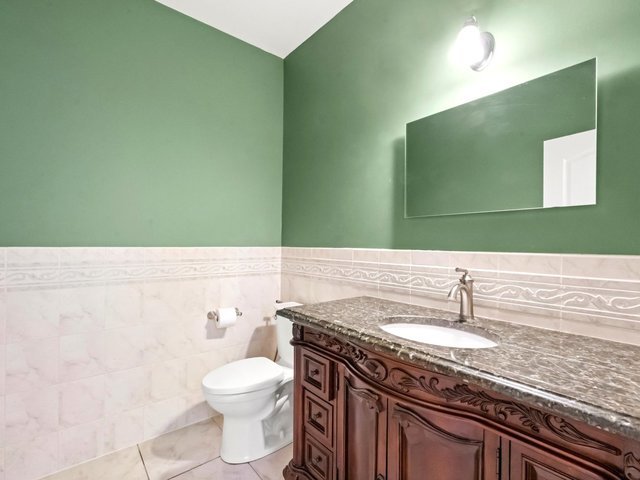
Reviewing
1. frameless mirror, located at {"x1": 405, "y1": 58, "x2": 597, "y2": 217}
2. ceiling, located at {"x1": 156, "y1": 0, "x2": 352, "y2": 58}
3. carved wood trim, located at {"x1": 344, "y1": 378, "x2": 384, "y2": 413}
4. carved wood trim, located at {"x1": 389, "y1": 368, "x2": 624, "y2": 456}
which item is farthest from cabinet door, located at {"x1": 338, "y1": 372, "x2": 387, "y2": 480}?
ceiling, located at {"x1": 156, "y1": 0, "x2": 352, "y2": 58}

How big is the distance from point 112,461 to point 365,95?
2.56m

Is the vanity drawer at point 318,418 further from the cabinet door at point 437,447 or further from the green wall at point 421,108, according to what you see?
the green wall at point 421,108

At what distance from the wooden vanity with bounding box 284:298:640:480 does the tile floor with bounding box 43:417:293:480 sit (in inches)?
12.5

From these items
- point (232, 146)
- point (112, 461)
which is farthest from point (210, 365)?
point (232, 146)

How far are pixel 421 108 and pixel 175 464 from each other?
7.63 feet

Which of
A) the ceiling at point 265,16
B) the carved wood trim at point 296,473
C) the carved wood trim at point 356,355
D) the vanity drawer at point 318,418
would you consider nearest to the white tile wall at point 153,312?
the carved wood trim at point 356,355

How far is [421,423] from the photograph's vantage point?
897 mm

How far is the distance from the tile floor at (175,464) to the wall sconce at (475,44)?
222 cm

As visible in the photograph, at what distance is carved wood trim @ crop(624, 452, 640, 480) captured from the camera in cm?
55

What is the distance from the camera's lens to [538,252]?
3.88 feet

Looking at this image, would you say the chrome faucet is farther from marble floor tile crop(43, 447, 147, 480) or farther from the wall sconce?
marble floor tile crop(43, 447, 147, 480)

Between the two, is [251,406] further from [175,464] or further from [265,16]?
[265,16]

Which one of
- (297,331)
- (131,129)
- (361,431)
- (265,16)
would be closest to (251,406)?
(297,331)

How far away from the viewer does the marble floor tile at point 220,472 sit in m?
1.60
